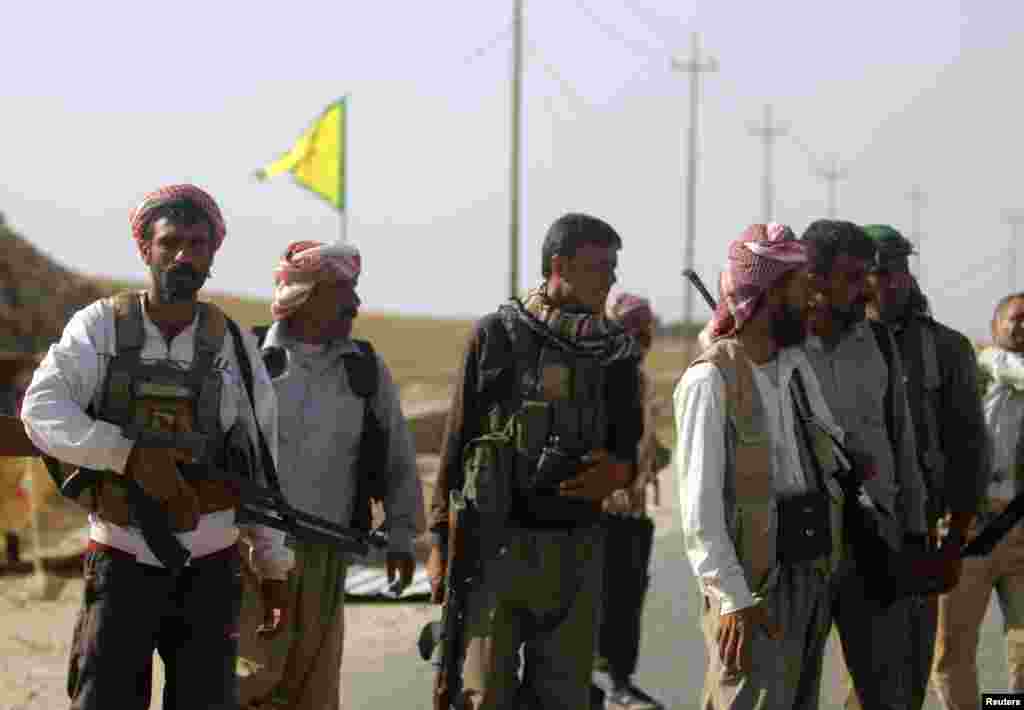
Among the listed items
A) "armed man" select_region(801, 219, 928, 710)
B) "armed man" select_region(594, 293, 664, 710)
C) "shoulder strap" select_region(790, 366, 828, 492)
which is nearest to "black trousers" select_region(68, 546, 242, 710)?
"shoulder strap" select_region(790, 366, 828, 492)

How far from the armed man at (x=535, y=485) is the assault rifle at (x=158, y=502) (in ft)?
2.69

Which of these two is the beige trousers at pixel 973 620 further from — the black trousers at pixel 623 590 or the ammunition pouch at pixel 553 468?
the ammunition pouch at pixel 553 468

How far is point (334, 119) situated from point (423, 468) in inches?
298

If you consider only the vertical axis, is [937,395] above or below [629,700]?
above

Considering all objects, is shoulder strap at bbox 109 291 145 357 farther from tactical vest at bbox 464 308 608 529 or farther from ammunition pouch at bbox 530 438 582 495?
ammunition pouch at bbox 530 438 582 495

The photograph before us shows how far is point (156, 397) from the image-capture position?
389 centimetres

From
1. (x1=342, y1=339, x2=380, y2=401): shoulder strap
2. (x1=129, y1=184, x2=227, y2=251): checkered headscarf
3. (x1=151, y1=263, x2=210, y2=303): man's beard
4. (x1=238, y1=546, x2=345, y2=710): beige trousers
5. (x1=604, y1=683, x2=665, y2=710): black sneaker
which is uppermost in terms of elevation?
(x1=129, y1=184, x2=227, y2=251): checkered headscarf

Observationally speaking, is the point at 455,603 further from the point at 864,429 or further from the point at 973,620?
the point at 973,620

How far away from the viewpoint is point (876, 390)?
482 centimetres

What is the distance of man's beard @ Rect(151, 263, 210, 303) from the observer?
13.1 feet

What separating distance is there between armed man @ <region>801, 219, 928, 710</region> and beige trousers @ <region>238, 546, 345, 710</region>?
1663 millimetres

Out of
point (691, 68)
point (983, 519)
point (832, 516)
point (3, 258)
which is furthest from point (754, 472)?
point (691, 68)

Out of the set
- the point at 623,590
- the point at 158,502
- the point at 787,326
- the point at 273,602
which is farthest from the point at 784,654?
the point at 623,590

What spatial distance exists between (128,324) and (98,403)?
0.23m
